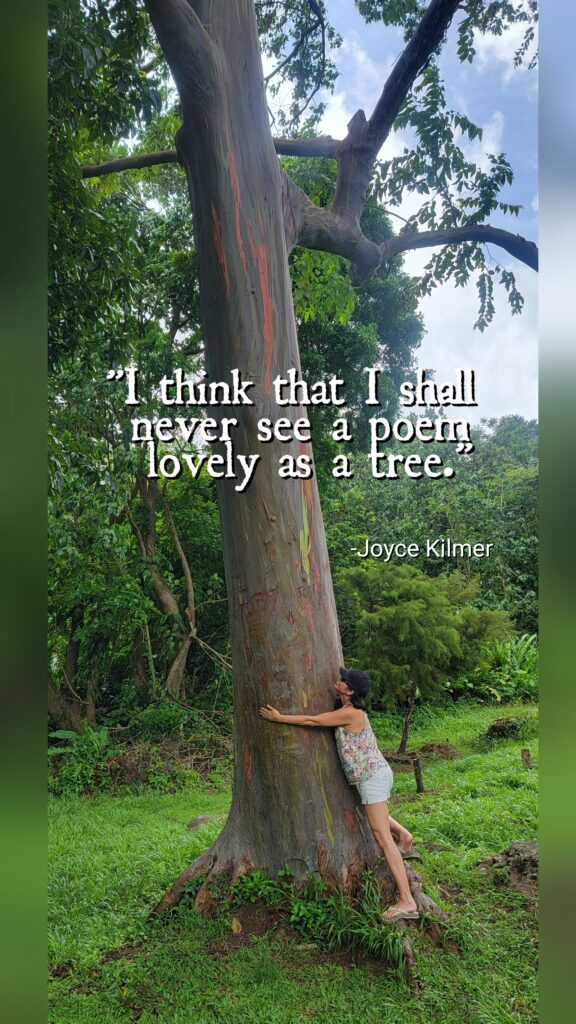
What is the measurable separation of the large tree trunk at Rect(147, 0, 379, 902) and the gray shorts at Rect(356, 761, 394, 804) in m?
0.14

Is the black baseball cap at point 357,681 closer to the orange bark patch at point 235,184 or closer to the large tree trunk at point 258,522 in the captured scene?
the large tree trunk at point 258,522

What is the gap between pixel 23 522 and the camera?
25.0 inches

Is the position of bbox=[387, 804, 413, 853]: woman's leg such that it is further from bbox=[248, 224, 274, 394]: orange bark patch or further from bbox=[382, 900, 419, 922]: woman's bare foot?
bbox=[248, 224, 274, 394]: orange bark patch

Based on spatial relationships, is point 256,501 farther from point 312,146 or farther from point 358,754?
point 312,146

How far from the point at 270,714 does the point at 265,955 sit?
89 cm

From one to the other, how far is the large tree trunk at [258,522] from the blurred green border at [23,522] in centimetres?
231

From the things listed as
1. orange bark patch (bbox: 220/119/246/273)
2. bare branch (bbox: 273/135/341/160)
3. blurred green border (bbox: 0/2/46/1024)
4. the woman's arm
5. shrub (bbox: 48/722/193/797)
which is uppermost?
bare branch (bbox: 273/135/341/160)

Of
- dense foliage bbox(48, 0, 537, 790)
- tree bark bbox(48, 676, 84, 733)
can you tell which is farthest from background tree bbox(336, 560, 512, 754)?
tree bark bbox(48, 676, 84, 733)

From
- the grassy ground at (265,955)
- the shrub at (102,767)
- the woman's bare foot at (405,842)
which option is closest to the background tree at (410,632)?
the grassy ground at (265,955)

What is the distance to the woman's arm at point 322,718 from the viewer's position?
288 centimetres

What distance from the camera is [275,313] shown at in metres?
3.15

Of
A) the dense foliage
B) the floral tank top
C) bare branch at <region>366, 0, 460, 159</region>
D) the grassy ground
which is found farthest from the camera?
the dense foliage

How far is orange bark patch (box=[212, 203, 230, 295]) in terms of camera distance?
3062 millimetres

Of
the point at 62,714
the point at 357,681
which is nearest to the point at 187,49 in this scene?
the point at 357,681
